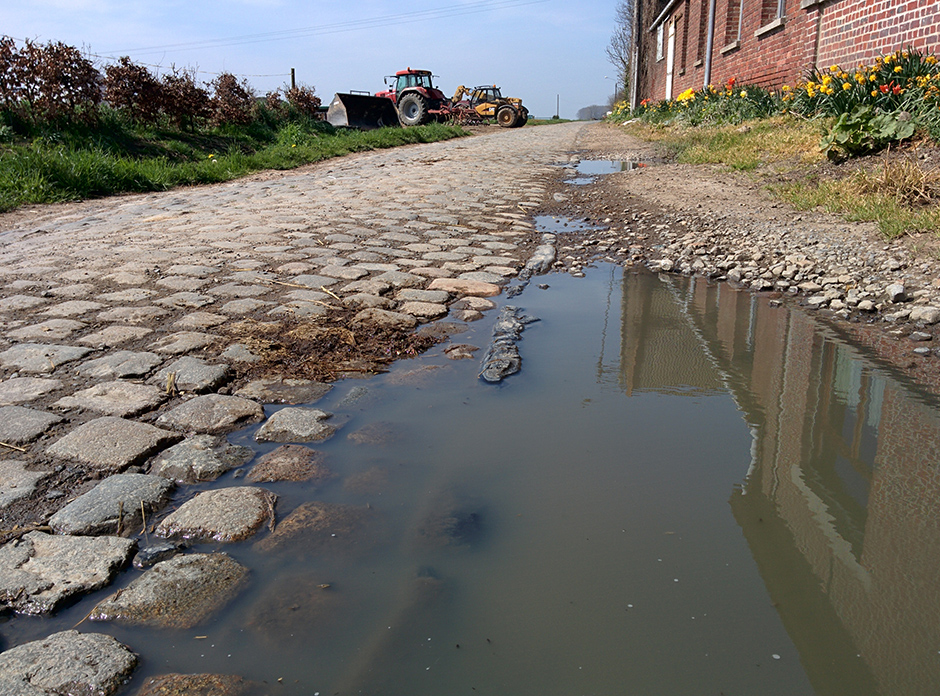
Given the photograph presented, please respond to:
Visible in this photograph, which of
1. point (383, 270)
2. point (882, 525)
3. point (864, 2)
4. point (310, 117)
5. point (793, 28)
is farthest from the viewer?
point (310, 117)

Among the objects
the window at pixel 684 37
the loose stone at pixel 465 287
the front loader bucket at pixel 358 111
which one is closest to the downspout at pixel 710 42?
the window at pixel 684 37

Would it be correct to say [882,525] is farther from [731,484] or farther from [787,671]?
[787,671]

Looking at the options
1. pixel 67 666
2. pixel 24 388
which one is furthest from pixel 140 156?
pixel 67 666

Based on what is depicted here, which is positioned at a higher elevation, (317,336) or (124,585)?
(317,336)

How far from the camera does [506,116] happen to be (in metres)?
26.7

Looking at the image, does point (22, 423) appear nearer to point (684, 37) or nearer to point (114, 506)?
point (114, 506)

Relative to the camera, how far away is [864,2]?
7660mm

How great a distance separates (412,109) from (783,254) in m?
19.9

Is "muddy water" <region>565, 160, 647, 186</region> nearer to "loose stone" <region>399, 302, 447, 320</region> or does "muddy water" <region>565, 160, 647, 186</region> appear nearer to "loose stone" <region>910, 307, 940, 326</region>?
"loose stone" <region>399, 302, 447, 320</region>

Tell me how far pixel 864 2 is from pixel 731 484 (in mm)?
8231

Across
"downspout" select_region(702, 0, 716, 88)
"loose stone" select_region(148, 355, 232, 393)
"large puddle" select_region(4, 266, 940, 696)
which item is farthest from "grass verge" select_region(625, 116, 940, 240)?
"downspout" select_region(702, 0, 716, 88)

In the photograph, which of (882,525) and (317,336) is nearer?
(882,525)

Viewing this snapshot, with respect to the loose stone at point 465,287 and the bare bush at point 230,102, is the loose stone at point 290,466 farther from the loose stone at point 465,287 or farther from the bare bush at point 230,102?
the bare bush at point 230,102

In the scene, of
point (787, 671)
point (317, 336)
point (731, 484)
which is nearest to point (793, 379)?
point (731, 484)
